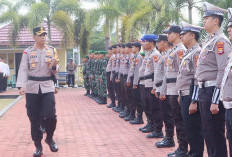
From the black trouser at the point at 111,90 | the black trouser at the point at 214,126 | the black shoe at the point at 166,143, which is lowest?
the black shoe at the point at 166,143

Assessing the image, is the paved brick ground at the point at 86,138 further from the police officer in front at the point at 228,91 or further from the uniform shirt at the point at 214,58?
the police officer in front at the point at 228,91

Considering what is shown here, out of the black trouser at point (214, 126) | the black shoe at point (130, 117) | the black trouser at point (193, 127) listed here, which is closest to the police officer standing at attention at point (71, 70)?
the black shoe at point (130, 117)

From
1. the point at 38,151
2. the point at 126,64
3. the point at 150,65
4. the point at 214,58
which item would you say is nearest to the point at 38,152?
the point at 38,151

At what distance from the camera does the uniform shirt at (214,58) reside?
4.58 m

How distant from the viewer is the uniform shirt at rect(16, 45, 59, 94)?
674 centimetres

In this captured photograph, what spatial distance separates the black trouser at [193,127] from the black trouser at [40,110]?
223cm

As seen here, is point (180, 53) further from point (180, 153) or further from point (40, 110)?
point (40, 110)

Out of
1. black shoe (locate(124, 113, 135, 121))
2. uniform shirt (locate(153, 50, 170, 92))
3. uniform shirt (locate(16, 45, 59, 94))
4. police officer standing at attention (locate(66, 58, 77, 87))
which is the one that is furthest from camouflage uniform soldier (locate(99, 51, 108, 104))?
police officer standing at attention (locate(66, 58, 77, 87))

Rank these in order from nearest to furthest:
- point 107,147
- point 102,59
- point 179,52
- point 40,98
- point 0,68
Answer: point 179,52
point 40,98
point 107,147
point 102,59
point 0,68

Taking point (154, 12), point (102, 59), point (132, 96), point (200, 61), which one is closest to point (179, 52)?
point (200, 61)

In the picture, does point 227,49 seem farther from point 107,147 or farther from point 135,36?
point 135,36

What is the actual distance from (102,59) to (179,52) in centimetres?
934

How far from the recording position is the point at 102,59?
1557 centimetres

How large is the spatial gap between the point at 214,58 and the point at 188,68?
0.97 meters
